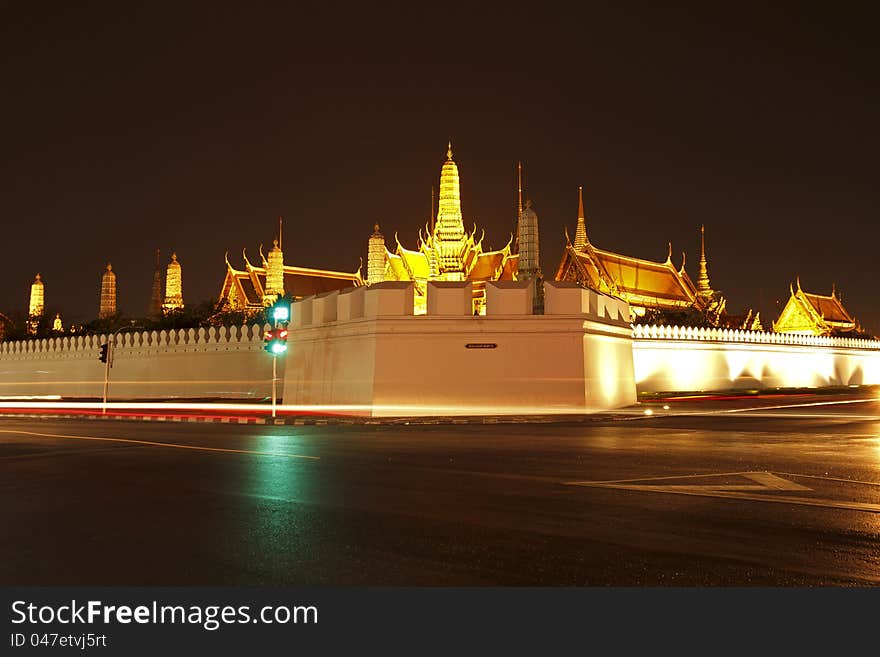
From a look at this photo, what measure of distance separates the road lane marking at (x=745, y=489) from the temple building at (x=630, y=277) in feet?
156

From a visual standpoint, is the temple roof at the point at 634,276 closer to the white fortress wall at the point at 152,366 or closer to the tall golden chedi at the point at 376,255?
the tall golden chedi at the point at 376,255

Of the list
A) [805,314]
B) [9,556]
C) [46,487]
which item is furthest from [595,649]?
[805,314]

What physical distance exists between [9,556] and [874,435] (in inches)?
513

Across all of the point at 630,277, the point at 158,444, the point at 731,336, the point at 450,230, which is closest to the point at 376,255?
the point at 450,230

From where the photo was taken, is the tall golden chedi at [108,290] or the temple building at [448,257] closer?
the temple building at [448,257]

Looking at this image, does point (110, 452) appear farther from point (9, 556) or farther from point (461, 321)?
point (461, 321)

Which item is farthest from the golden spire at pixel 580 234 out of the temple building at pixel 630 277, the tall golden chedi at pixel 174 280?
the tall golden chedi at pixel 174 280

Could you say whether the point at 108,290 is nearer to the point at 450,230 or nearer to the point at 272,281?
the point at 272,281

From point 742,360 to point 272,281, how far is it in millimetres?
40117

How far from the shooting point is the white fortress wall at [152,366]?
29.1 meters

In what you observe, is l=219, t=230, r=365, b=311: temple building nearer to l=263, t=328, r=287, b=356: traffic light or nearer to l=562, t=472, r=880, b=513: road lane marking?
l=263, t=328, r=287, b=356: traffic light

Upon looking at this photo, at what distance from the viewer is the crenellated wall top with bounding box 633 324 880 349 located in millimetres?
34125

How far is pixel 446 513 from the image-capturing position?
6.72 m

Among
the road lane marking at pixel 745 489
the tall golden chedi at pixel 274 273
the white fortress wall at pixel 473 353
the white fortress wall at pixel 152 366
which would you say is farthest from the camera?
the tall golden chedi at pixel 274 273
